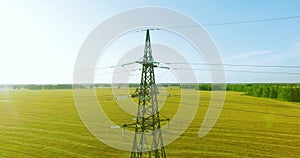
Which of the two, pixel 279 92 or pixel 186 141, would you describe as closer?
pixel 186 141

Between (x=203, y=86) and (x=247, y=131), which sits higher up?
(x=203, y=86)

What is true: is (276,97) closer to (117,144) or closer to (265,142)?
(265,142)

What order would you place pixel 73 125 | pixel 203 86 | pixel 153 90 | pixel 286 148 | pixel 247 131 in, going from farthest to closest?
pixel 203 86, pixel 73 125, pixel 247 131, pixel 286 148, pixel 153 90

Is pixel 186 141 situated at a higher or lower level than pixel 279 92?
lower

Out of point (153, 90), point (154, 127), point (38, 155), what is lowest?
point (38, 155)

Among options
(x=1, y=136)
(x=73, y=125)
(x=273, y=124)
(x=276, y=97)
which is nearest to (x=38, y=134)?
(x=1, y=136)

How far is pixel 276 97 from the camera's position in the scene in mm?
104500

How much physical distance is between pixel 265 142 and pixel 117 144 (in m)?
19.3

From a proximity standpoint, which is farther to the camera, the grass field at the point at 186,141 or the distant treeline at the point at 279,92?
the distant treeline at the point at 279,92

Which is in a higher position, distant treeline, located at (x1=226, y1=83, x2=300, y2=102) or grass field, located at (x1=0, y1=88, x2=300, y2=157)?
distant treeline, located at (x1=226, y1=83, x2=300, y2=102)

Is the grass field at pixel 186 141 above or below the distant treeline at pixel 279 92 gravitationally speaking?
below

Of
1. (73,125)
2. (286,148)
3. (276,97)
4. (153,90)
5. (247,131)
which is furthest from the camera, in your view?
(276,97)

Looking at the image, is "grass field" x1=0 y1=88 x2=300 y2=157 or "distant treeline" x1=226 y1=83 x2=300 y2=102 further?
"distant treeline" x1=226 y1=83 x2=300 y2=102

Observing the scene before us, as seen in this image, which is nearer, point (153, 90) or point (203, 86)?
point (153, 90)
